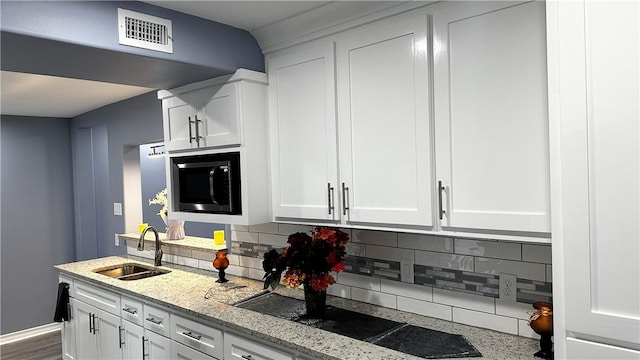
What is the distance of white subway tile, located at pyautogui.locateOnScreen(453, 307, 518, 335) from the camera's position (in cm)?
191

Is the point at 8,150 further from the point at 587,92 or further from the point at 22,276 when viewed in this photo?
the point at 587,92

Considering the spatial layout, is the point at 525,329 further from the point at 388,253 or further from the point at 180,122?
the point at 180,122

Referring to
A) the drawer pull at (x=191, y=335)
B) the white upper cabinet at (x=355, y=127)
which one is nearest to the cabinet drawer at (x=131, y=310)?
the drawer pull at (x=191, y=335)

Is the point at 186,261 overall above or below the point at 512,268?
below

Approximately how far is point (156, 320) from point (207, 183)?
0.84 metres

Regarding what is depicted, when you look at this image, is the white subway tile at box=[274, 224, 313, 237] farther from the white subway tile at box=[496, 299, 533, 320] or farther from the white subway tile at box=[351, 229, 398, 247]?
the white subway tile at box=[496, 299, 533, 320]

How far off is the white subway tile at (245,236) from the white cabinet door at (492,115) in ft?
5.01

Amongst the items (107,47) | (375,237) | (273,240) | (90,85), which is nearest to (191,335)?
(273,240)

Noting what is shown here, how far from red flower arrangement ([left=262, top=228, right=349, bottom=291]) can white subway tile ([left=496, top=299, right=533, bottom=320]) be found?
701mm

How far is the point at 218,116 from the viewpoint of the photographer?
103 inches

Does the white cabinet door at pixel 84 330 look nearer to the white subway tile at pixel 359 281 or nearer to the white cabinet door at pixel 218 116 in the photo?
the white cabinet door at pixel 218 116

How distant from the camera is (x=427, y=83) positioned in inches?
72.9

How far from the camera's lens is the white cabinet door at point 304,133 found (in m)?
2.24

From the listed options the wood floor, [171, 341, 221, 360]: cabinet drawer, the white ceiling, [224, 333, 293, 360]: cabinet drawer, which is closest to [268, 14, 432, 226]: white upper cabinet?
the white ceiling
